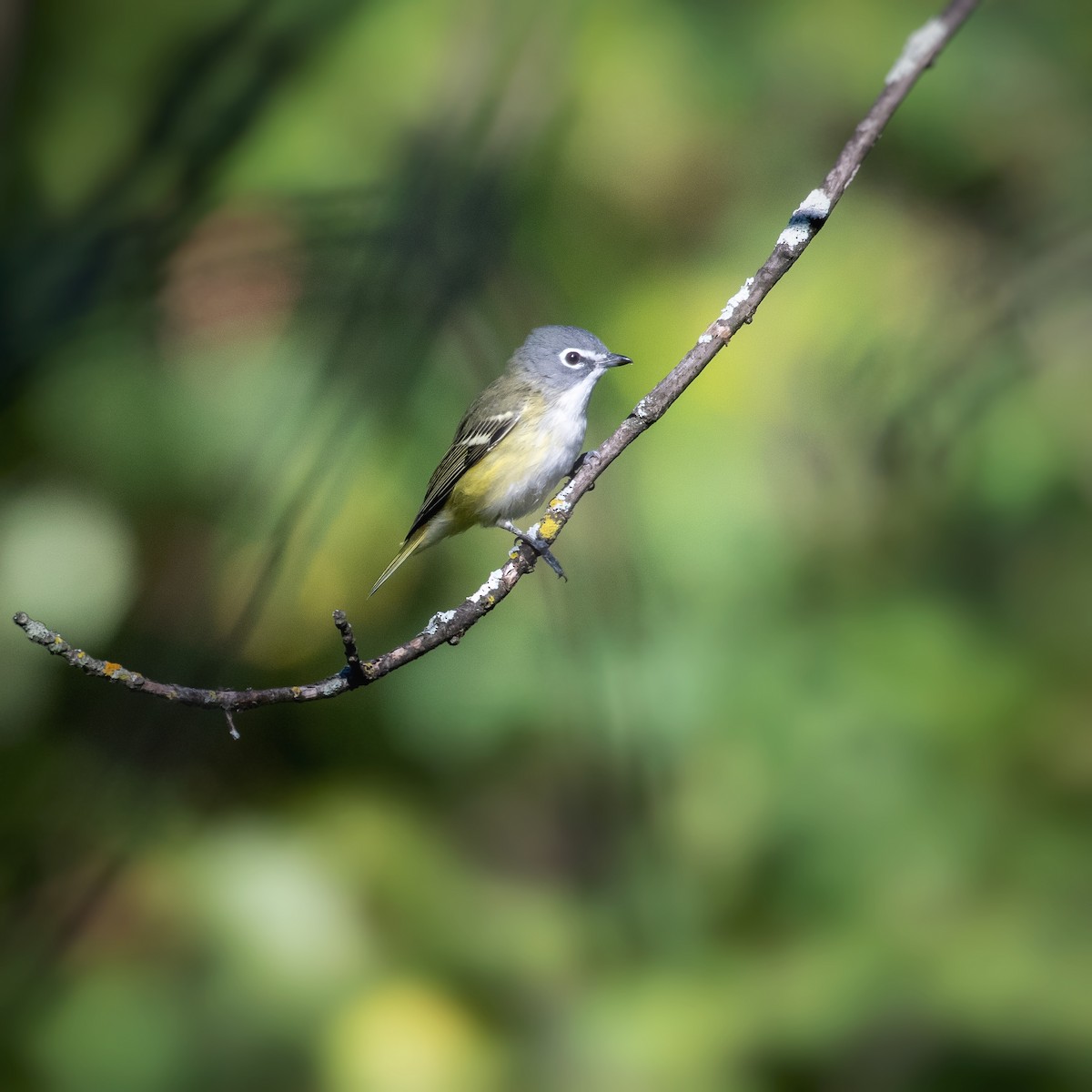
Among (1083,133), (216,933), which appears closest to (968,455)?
(1083,133)

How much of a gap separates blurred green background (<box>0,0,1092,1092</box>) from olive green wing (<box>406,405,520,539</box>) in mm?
473

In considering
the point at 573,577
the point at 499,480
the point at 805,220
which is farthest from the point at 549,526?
the point at 573,577

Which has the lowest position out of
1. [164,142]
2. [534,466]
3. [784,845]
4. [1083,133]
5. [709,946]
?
[709,946]

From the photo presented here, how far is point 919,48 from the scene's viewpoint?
122 centimetres

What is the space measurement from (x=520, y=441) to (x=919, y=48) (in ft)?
5.81

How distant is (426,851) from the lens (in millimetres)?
3789

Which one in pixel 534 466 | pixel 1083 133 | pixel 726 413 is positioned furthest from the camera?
pixel 1083 133

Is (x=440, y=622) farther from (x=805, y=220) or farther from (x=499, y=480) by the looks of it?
(x=499, y=480)

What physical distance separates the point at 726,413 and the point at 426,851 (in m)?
1.96

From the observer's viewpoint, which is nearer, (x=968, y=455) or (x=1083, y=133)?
(x=968, y=455)

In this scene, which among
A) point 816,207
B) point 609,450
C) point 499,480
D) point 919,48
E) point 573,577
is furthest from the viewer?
point 573,577

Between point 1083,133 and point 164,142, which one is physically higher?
point 1083,133

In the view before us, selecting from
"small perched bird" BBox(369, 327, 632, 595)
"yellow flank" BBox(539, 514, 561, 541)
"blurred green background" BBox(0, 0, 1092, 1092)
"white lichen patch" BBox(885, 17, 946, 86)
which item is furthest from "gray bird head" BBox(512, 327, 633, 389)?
"white lichen patch" BBox(885, 17, 946, 86)

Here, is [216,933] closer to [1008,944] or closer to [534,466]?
[534,466]
